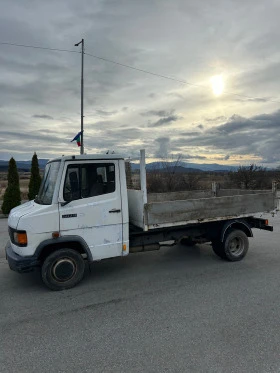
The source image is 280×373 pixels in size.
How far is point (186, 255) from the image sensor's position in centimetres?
696

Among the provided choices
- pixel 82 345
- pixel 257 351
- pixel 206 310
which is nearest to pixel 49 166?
pixel 82 345

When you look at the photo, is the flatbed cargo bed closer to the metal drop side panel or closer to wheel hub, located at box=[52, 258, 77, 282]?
the metal drop side panel

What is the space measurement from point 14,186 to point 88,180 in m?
12.5

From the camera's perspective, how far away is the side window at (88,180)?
5.00m

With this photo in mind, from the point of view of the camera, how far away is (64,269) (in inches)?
196

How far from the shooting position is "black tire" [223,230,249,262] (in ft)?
20.7

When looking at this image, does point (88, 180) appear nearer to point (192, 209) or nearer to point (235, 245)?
point (192, 209)

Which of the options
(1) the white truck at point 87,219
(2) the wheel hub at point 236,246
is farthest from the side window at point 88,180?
(2) the wheel hub at point 236,246

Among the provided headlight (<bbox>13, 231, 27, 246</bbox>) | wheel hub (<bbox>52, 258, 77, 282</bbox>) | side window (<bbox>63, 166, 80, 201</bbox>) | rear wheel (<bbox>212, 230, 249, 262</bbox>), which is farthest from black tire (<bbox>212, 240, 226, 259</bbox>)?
headlight (<bbox>13, 231, 27, 246</bbox>)

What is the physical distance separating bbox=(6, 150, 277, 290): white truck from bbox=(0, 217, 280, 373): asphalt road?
54 centimetres

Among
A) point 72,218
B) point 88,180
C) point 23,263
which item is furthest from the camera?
point 88,180

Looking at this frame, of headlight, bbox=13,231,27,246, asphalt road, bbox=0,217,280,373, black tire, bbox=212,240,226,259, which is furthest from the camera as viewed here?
black tire, bbox=212,240,226,259

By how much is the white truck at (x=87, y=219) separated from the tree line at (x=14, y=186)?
442 inches

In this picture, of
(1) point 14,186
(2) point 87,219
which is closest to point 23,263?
(2) point 87,219
